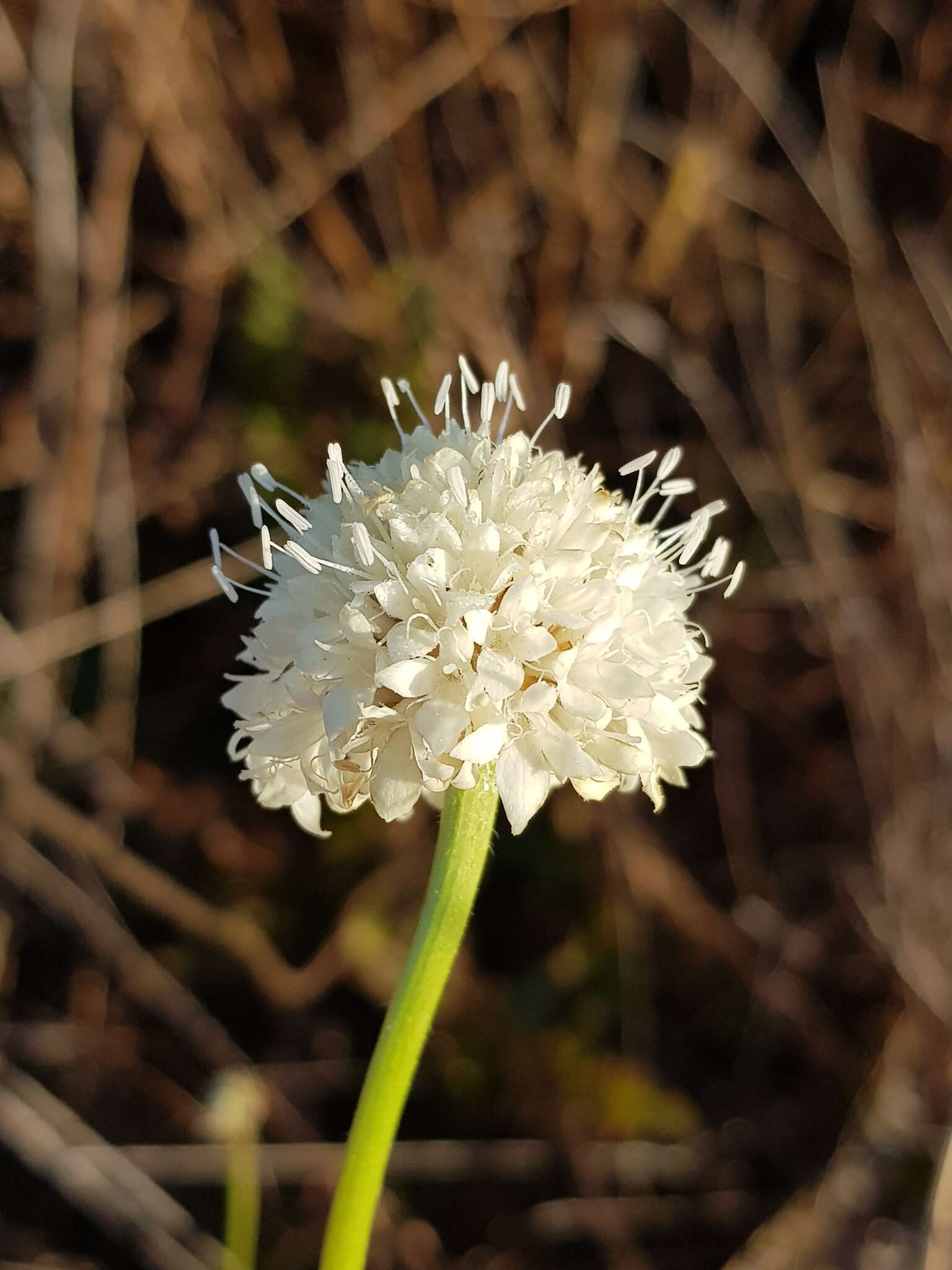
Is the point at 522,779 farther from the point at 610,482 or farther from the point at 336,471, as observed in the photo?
the point at 610,482

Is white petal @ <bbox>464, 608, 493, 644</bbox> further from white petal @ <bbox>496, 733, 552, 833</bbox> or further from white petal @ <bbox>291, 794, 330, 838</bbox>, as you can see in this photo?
white petal @ <bbox>291, 794, 330, 838</bbox>

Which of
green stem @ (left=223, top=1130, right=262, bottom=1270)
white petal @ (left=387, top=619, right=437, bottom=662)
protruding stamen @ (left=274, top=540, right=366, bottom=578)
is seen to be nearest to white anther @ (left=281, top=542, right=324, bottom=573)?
protruding stamen @ (left=274, top=540, right=366, bottom=578)

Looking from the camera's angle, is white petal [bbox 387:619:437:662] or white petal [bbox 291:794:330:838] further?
white petal [bbox 291:794:330:838]

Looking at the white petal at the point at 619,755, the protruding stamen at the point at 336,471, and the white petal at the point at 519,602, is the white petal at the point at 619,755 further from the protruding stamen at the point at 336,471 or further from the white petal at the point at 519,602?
the protruding stamen at the point at 336,471

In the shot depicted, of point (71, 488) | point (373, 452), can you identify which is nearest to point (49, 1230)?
point (71, 488)

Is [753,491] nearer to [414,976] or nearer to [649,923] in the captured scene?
[649,923]

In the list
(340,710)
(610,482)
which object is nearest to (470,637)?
(340,710)

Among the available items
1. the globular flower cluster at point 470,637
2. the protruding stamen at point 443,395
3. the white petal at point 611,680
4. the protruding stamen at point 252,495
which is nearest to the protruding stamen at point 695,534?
the globular flower cluster at point 470,637
